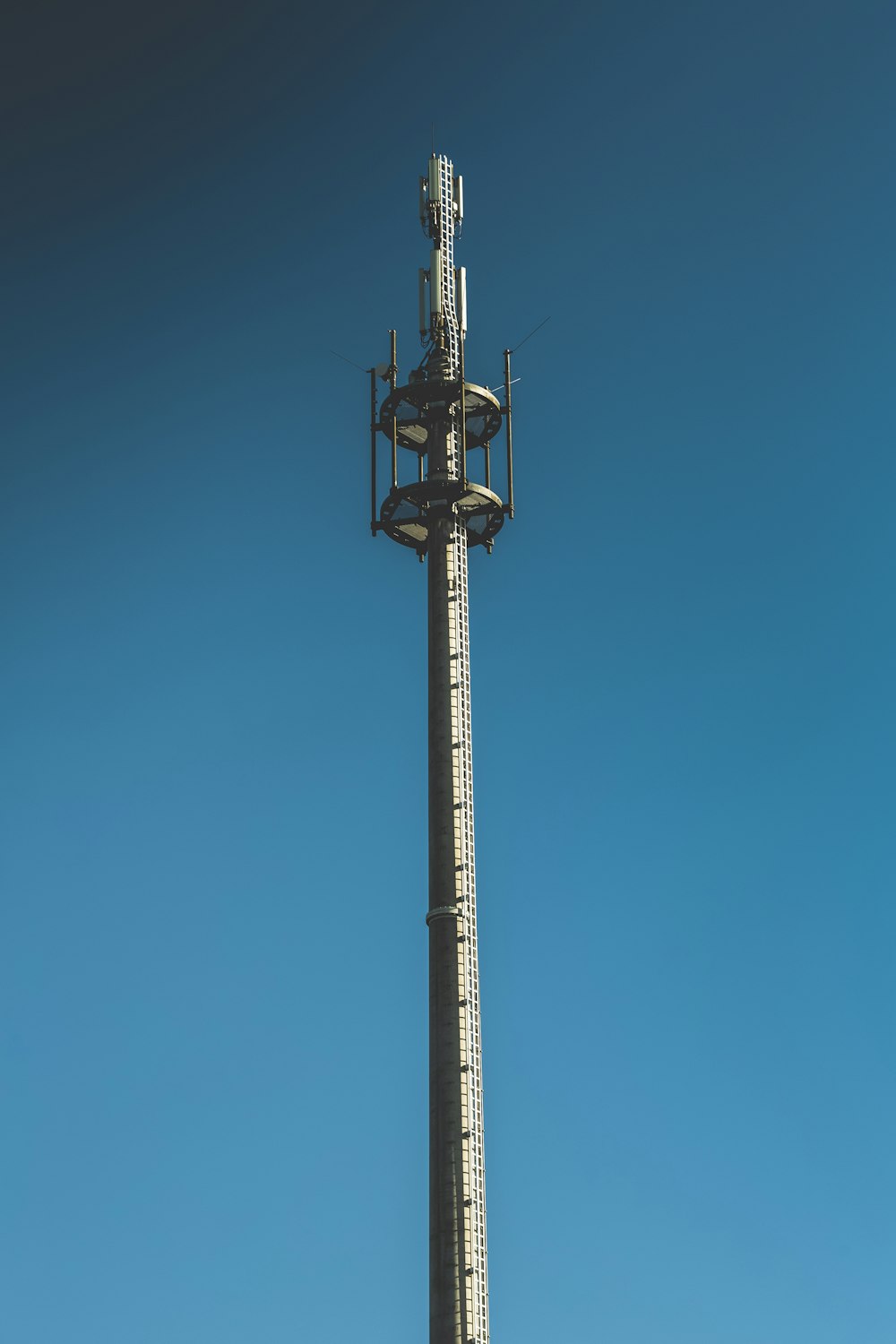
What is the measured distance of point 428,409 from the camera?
7406 centimetres

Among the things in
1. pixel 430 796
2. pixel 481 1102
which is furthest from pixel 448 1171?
pixel 430 796

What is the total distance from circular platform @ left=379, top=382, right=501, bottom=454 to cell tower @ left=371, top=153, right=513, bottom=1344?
0.15ft

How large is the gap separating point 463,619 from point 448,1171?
63.6ft

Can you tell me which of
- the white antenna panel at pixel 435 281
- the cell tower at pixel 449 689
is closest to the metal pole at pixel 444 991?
the cell tower at pixel 449 689

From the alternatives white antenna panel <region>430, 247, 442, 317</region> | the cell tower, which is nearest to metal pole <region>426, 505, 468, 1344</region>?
the cell tower

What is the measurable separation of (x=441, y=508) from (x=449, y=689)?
743 centimetres

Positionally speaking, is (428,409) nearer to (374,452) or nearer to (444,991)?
(374,452)

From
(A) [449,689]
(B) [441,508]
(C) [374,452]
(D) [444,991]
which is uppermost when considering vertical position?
(C) [374,452]

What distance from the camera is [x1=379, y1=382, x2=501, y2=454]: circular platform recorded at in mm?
73625

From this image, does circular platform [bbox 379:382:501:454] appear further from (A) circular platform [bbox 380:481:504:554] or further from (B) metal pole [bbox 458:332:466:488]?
(A) circular platform [bbox 380:481:504:554]

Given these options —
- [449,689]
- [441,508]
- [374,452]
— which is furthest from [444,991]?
[374,452]

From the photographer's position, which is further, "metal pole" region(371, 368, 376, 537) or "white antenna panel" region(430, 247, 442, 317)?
"white antenna panel" region(430, 247, 442, 317)

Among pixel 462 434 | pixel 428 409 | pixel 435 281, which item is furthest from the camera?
pixel 435 281

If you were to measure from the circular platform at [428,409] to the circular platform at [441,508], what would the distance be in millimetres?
2781
